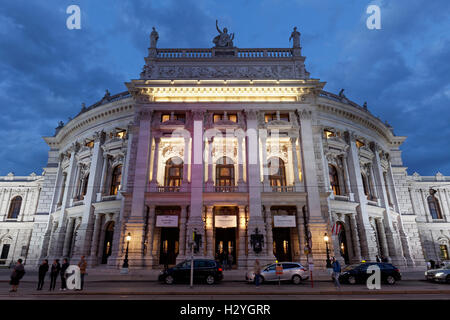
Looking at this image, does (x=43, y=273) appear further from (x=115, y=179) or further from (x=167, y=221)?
(x=115, y=179)

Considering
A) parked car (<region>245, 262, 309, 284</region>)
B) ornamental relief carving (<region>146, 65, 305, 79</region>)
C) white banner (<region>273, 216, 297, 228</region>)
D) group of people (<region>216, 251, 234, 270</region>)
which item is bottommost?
parked car (<region>245, 262, 309, 284</region>)

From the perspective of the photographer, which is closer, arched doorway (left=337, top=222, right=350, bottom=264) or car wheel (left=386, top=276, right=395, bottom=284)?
car wheel (left=386, top=276, right=395, bottom=284)

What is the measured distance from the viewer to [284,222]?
79.5 feet

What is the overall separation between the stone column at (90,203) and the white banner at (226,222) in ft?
47.5

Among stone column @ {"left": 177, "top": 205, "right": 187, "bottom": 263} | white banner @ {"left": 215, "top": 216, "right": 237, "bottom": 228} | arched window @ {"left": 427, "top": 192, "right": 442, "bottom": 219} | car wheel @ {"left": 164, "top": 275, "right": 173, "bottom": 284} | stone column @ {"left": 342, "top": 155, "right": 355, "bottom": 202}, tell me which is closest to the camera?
car wheel @ {"left": 164, "top": 275, "right": 173, "bottom": 284}

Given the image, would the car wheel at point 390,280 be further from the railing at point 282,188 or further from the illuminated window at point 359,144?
the illuminated window at point 359,144

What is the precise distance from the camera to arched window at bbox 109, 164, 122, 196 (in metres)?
30.4

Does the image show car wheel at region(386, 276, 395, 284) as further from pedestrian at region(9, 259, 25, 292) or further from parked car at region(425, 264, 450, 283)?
pedestrian at region(9, 259, 25, 292)

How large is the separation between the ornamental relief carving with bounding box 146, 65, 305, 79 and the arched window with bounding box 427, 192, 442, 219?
32325 millimetres

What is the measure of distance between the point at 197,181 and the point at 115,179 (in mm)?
11545

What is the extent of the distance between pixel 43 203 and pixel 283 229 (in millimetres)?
31871

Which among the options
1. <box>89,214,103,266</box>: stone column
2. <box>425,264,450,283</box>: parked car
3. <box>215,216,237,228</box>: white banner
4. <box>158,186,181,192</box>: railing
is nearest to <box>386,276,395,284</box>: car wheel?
<box>425,264,450,283</box>: parked car

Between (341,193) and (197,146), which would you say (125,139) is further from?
(341,193)

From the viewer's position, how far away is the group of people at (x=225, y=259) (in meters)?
23.2
